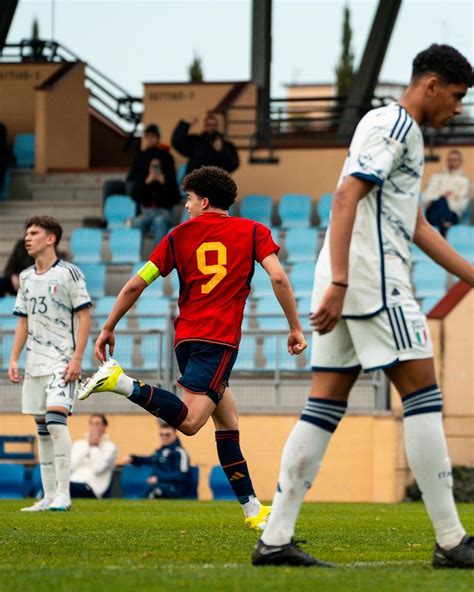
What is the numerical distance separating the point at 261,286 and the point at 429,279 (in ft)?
7.37

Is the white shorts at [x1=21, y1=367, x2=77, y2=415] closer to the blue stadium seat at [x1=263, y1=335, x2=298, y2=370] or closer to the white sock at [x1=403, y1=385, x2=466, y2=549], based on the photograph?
the white sock at [x1=403, y1=385, x2=466, y2=549]

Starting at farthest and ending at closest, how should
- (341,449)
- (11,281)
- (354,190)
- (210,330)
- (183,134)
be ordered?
(183,134) < (11,281) < (341,449) < (210,330) < (354,190)

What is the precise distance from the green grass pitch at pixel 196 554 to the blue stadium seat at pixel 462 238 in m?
10.3

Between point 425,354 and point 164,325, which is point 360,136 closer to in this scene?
point 425,354

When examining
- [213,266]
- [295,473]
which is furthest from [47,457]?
[295,473]

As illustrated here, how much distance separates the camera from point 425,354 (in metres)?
6.24

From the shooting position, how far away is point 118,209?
25906 mm

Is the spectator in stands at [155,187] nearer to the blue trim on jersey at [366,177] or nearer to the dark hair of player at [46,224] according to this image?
the dark hair of player at [46,224]

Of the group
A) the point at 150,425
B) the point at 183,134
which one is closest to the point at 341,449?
the point at 150,425

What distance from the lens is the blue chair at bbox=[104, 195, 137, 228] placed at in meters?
25.8

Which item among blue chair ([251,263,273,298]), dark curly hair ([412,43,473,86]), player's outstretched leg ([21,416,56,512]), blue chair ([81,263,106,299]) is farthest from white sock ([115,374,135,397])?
blue chair ([81,263,106,299])

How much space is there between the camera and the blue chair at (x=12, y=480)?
60.2 feet

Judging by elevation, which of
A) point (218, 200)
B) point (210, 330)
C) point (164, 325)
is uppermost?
point (218, 200)

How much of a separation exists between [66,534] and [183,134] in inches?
619
